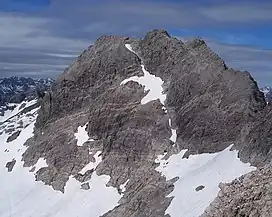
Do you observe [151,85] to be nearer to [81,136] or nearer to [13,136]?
[81,136]

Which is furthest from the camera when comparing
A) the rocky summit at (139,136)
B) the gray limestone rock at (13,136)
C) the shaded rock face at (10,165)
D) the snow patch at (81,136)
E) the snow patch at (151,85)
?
the gray limestone rock at (13,136)

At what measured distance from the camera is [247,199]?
76.7 feet

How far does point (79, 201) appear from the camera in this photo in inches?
3775

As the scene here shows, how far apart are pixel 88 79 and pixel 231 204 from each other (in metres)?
95.8

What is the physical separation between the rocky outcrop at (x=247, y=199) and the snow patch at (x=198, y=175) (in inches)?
1610

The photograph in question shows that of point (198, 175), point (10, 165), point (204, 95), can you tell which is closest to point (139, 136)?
point (204, 95)

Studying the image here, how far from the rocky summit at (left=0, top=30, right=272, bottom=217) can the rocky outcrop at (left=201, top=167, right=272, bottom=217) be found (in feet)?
142

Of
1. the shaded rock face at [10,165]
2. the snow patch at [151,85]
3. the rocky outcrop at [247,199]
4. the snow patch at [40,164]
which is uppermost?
the rocky outcrop at [247,199]

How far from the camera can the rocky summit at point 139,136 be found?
261ft

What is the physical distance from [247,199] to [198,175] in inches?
2189

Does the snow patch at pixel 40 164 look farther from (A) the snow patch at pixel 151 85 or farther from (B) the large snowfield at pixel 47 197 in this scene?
(A) the snow patch at pixel 151 85

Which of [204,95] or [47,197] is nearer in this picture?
[204,95]

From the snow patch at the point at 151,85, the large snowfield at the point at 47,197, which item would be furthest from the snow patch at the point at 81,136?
the snow patch at the point at 151,85

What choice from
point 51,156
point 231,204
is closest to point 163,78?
point 51,156
